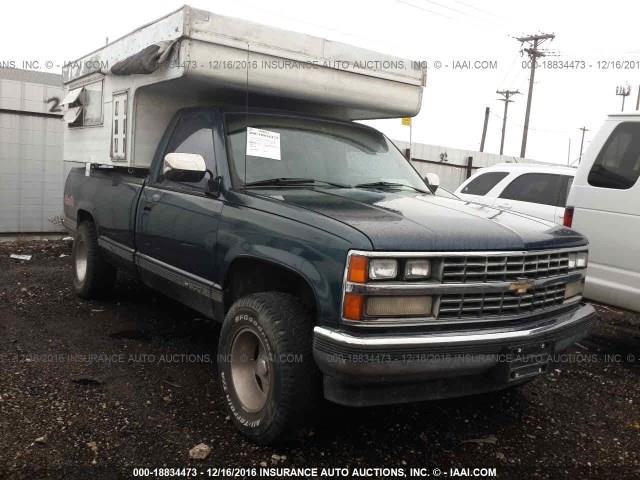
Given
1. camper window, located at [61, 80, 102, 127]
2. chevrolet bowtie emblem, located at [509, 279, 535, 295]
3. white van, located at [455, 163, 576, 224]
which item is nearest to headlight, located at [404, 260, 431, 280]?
chevrolet bowtie emblem, located at [509, 279, 535, 295]

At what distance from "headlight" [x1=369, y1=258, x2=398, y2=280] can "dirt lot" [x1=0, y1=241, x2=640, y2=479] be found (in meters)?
0.86

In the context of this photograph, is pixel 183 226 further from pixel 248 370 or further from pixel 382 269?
pixel 382 269

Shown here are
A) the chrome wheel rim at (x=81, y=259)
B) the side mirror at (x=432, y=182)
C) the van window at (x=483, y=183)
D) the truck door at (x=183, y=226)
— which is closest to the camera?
the truck door at (x=183, y=226)

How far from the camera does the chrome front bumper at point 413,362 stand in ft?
8.46

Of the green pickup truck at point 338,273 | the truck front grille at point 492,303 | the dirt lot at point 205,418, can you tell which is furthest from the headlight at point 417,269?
the dirt lot at point 205,418

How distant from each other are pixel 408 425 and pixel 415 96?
9.91 feet

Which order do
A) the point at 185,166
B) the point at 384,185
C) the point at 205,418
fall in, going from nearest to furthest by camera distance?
the point at 205,418 < the point at 185,166 < the point at 384,185

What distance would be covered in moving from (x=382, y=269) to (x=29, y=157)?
8052mm

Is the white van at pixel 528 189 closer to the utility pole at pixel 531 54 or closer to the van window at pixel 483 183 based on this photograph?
the van window at pixel 483 183

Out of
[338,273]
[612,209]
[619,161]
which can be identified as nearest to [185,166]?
[338,273]

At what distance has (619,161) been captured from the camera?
16.4ft

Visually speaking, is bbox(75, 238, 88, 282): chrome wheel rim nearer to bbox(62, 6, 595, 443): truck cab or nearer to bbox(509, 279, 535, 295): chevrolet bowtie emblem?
bbox(62, 6, 595, 443): truck cab

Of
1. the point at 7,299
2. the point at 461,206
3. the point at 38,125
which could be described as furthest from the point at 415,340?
the point at 38,125

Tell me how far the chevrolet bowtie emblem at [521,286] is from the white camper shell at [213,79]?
7.61 feet
